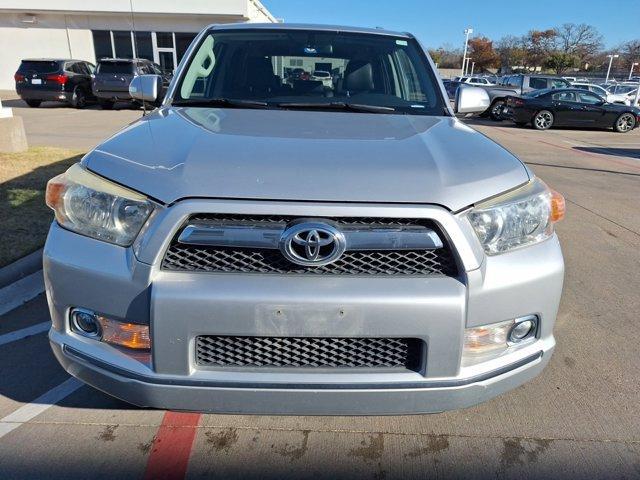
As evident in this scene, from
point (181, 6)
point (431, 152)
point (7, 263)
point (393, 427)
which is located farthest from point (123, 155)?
point (181, 6)

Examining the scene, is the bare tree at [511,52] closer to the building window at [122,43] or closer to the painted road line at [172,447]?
the building window at [122,43]

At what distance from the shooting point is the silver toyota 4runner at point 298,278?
173cm

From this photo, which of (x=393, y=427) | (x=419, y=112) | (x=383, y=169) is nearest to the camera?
(x=383, y=169)

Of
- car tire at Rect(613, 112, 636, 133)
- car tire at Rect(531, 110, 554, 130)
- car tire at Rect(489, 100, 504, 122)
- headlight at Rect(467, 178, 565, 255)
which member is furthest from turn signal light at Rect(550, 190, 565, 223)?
car tire at Rect(613, 112, 636, 133)

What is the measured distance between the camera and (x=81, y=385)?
8.74 feet

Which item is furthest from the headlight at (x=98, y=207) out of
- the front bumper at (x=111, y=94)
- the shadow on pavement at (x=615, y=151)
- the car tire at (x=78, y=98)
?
the car tire at (x=78, y=98)

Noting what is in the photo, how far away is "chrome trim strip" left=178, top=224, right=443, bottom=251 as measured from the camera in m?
1.74

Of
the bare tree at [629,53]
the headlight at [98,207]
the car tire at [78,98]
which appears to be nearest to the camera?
the headlight at [98,207]

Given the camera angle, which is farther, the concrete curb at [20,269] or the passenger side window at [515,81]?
the passenger side window at [515,81]

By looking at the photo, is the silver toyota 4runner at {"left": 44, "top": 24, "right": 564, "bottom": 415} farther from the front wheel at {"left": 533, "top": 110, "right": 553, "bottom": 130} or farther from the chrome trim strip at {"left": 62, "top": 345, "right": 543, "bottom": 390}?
the front wheel at {"left": 533, "top": 110, "right": 553, "bottom": 130}

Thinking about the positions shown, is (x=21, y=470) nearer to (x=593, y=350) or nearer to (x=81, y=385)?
(x=81, y=385)

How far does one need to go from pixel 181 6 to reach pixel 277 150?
91.5ft

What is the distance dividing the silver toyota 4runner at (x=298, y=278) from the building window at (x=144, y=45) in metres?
28.9

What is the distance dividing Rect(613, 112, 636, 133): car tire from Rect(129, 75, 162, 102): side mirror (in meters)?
18.9
